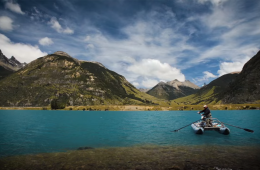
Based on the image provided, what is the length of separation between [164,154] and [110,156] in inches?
314

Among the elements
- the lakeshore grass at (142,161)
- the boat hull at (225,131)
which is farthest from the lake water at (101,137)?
the lakeshore grass at (142,161)

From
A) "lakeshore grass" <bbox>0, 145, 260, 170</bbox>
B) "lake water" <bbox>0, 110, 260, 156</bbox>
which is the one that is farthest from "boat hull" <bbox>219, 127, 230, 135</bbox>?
"lakeshore grass" <bbox>0, 145, 260, 170</bbox>

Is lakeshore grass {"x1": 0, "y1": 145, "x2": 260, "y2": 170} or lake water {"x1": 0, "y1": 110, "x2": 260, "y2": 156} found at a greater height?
lakeshore grass {"x1": 0, "y1": 145, "x2": 260, "y2": 170}

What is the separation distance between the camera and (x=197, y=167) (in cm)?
1870

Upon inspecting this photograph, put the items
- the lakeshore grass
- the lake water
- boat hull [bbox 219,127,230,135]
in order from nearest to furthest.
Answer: the lakeshore grass
the lake water
boat hull [bbox 219,127,230,135]

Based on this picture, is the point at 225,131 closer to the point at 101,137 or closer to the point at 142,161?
the point at 142,161

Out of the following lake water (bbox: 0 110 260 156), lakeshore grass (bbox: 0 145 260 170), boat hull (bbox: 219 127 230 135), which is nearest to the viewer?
lakeshore grass (bbox: 0 145 260 170)

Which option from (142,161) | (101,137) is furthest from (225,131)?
(101,137)

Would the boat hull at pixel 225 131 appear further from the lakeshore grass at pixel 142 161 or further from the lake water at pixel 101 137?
the lakeshore grass at pixel 142 161

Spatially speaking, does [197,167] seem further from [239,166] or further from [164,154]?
[164,154]

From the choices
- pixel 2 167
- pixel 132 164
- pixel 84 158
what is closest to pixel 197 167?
pixel 132 164

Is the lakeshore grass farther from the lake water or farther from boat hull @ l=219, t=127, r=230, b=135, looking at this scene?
boat hull @ l=219, t=127, r=230, b=135

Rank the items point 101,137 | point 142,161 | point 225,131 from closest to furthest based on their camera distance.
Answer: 1. point 142,161
2. point 225,131
3. point 101,137

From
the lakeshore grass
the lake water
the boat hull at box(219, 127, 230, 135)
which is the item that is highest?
the boat hull at box(219, 127, 230, 135)
